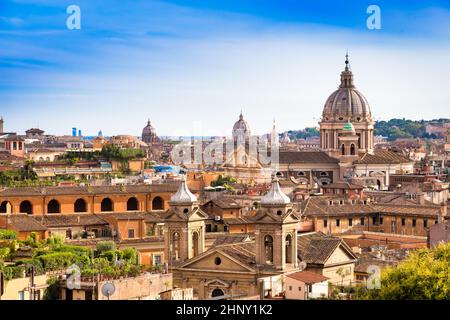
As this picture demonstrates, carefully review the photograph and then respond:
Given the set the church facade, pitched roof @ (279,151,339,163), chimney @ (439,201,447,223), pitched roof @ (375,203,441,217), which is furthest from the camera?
pitched roof @ (279,151,339,163)

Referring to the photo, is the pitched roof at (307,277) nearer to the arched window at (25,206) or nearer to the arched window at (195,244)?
the arched window at (195,244)

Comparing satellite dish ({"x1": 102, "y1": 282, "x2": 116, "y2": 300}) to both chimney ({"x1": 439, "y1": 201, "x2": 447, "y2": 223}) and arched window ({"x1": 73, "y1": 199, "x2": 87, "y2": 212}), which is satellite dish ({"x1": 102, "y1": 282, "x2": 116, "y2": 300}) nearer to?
chimney ({"x1": 439, "y1": 201, "x2": 447, "y2": 223})

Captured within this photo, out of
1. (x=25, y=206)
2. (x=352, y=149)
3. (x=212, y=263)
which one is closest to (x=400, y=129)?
(x=352, y=149)

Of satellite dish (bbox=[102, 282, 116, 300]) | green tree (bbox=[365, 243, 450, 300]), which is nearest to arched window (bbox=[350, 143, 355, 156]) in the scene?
green tree (bbox=[365, 243, 450, 300])

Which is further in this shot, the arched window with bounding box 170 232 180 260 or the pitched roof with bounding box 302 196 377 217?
the pitched roof with bounding box 302 196 377 217

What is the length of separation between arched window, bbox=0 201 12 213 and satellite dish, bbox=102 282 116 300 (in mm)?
10754

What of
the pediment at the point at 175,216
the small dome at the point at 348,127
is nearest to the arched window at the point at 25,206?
the pediment at the point at 175,216

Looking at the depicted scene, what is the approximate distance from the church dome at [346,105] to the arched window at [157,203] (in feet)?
68.9

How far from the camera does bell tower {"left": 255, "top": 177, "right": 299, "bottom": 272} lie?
12.8 m

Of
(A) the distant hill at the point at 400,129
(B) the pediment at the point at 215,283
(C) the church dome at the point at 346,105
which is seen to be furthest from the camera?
(A) the distant hill at the point at 400,129

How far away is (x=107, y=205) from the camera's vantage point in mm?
22188

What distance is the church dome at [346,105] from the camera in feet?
141

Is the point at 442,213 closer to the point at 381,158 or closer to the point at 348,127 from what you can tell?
the point at 381,158
